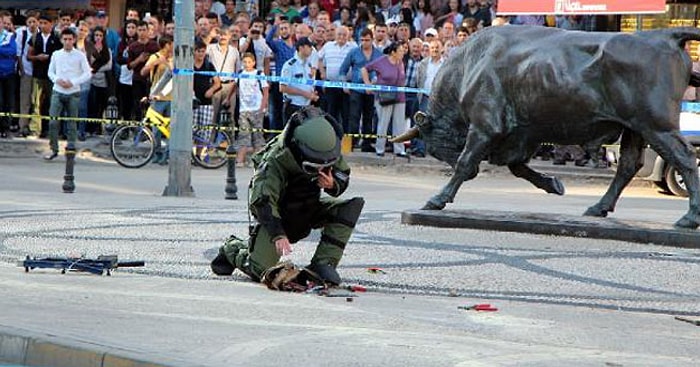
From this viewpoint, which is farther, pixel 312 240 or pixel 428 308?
pixel 312 240

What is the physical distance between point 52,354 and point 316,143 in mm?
2790

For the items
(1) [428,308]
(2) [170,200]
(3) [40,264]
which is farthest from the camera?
(2) [170,200]

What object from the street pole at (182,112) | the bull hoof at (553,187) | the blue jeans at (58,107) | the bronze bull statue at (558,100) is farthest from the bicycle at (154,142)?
the bull hoof at (553,187)

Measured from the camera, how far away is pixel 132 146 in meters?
24.5

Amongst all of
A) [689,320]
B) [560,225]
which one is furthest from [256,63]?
[689,320]

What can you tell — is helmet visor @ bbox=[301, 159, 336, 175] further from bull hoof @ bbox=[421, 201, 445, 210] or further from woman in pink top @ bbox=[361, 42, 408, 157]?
woman in pink top @ bbox=[361, 42, 408, 157]

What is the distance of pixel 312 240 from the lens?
1416 centimetres

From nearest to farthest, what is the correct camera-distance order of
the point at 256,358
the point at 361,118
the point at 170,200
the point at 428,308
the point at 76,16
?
the point at 256,358, the point at 428,308, the point at 170,200, the point at 361,118, the point at 76,16

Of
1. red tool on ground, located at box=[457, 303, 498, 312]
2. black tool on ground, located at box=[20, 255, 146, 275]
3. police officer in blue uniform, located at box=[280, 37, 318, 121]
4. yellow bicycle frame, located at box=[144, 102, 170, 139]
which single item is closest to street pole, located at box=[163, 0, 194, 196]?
yellow bicycle frame, located at box=[144, 102, 170, 139]

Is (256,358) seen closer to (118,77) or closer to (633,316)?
(633,316)

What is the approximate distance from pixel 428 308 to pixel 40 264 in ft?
9.48

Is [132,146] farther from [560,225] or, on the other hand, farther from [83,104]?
[560,225]

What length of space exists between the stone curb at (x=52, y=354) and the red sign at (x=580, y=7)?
16305 millimetres

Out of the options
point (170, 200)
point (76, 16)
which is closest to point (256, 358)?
point (170, 200)
